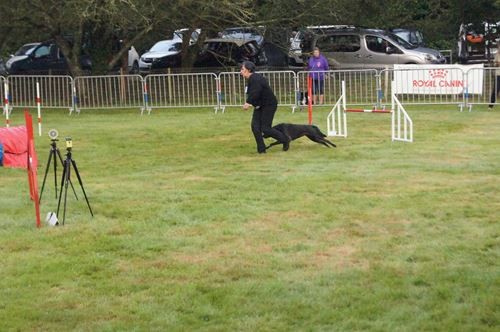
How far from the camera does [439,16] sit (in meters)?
35.6

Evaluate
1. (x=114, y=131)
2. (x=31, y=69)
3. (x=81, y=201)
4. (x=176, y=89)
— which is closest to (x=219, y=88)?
(x=176, y=89)

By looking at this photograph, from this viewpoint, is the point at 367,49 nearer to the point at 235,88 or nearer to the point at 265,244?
the point at 235,88

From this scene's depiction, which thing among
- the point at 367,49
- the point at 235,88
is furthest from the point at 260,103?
the point at 367,49

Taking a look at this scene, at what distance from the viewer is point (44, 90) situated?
82.7ft

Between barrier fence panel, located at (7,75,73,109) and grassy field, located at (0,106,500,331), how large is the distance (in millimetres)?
9549

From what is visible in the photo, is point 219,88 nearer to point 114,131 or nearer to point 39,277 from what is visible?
point 114,131

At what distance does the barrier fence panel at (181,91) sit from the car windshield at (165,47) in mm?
7719

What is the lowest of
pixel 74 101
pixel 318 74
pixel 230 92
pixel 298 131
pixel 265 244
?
pixel 265 244

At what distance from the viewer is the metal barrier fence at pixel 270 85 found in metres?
23.8

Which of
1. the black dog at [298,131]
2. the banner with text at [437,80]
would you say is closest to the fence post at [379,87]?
the banner with text at [437,80]

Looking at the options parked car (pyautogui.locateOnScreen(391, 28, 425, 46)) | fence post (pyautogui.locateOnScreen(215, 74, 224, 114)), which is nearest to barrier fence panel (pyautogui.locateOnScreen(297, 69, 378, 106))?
fence post (pyautogui.locateOnScreen(215, 74, 224, 114))

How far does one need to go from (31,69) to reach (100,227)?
23.1 m

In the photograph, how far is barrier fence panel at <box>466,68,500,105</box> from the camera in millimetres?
22375

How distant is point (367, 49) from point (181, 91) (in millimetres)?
7728
